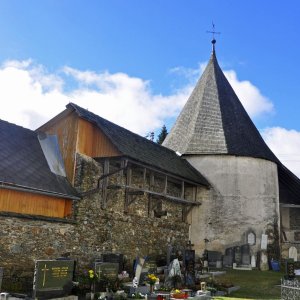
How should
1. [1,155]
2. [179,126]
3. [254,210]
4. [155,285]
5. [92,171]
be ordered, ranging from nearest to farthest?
[155,285] < [1,155] < [92,171] < [254,210] < [179,126]

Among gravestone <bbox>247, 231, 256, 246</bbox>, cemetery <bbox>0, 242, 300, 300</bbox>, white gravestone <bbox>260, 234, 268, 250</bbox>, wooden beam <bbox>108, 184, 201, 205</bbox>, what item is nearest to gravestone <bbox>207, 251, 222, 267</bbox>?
cemetery <bbox>0, 242, 300, 300</bbox>

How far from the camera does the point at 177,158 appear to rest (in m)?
20.5

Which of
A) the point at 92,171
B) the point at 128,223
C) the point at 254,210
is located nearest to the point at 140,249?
the point at 128,223

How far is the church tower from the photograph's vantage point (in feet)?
66.0

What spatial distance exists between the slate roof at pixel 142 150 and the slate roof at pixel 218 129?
5.73ft

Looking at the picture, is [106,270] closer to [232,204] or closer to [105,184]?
[105,184]

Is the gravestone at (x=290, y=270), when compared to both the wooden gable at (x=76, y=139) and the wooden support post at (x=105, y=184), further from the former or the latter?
the wooden gable at (x=76, y=139)

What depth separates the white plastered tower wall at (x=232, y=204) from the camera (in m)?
20.0

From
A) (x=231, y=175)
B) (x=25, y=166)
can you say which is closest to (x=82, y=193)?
(x=25, y=166)

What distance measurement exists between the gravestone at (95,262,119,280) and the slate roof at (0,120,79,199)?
3118mm

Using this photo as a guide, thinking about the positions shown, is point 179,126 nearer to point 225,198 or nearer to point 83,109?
point 225,198

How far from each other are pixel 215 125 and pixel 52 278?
49.3 ft

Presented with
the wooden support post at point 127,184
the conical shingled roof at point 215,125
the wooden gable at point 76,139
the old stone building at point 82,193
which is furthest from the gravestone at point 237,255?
the wooden gable at point 76,139

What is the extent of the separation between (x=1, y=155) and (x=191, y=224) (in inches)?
431
